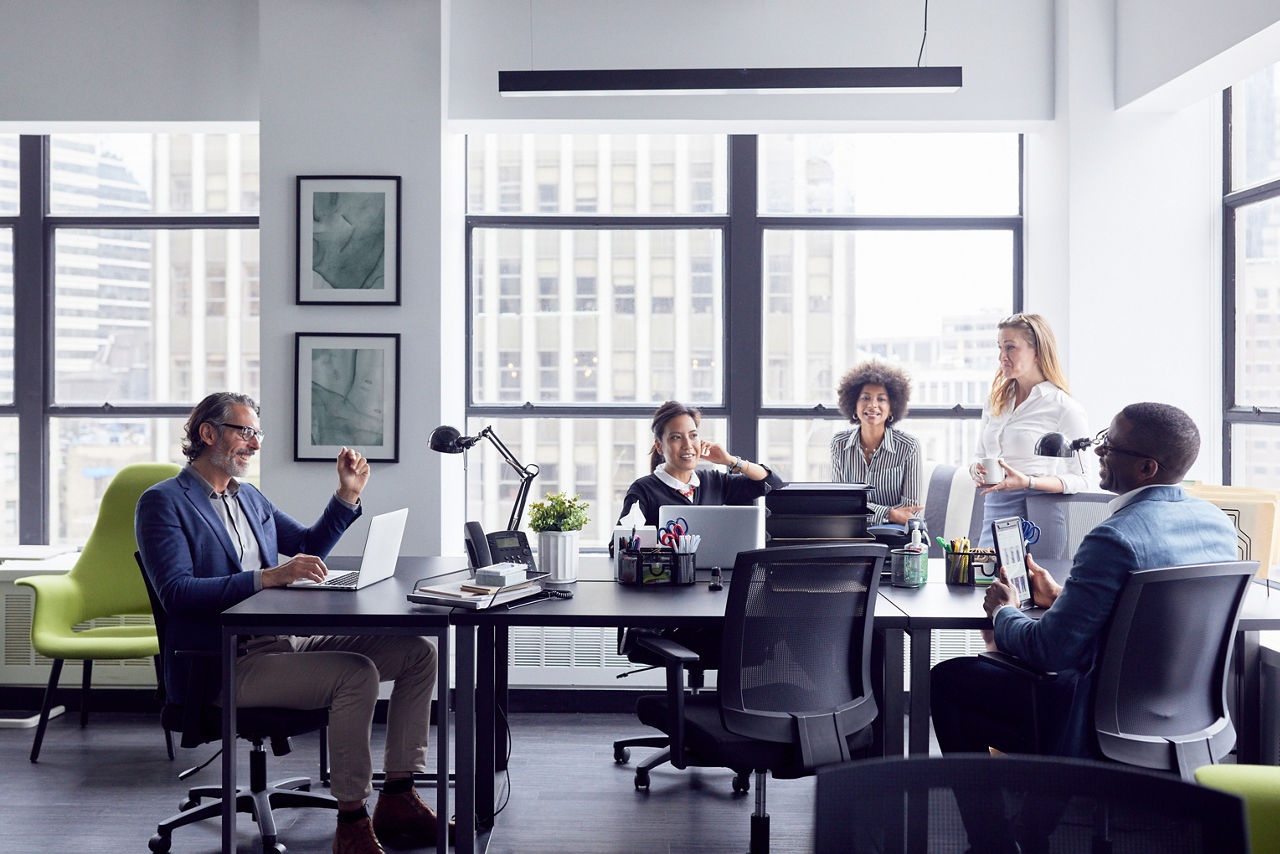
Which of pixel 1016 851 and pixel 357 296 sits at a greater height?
pixel 357 296

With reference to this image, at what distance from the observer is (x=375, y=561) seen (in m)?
2.96

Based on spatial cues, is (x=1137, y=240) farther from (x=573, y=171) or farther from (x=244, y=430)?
(x=244, y=430)

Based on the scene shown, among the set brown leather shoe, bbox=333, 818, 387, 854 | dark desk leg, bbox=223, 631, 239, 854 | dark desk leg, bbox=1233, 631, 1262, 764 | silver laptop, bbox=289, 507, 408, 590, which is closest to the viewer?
dark desk leg, bbox=223, 631, 239, 854

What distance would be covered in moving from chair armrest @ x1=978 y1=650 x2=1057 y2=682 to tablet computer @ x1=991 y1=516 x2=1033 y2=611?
10.1 inches

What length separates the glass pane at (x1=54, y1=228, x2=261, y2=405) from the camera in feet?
15.1

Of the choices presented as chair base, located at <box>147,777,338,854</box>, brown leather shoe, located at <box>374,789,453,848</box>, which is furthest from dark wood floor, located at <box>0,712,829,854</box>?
brown leather shoe, located at <box>374,789,453,848</box>

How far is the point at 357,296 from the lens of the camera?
4.14 m

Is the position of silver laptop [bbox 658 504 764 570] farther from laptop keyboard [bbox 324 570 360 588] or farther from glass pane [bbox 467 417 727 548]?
glass pane [bbox 467 417 727 548]

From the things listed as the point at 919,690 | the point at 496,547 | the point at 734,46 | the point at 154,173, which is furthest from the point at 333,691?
the point at 734,46

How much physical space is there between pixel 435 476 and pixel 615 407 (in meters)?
0.93

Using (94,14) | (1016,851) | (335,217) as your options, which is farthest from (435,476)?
(1016,851)

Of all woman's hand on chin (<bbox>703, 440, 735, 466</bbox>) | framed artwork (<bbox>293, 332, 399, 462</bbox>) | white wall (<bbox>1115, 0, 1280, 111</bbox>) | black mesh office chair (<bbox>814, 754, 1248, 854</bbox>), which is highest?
white wall (<bbox>1115, 0, 1280, 111</bbox>)

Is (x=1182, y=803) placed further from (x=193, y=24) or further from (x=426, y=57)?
(x=193, y=24)

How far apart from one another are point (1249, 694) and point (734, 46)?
3138 mm
